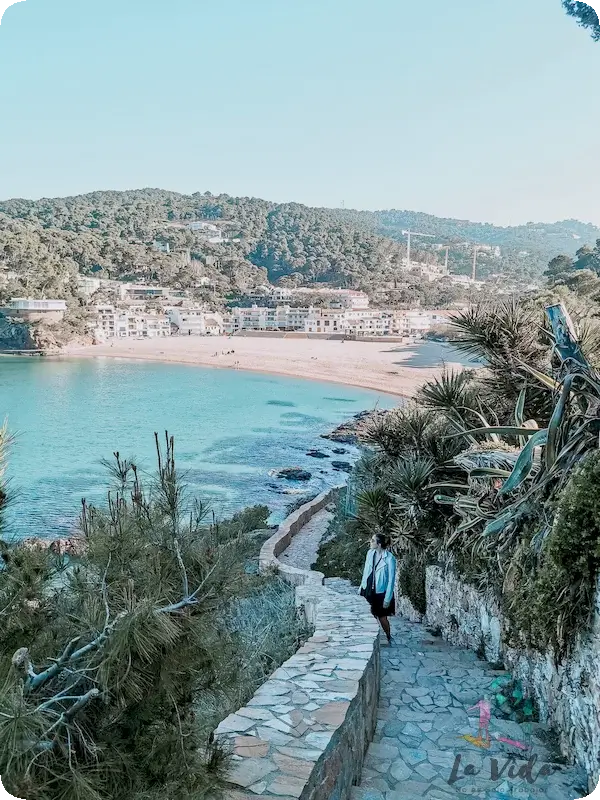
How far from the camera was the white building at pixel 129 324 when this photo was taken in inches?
2889

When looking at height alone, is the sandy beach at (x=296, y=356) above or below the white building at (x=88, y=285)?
below

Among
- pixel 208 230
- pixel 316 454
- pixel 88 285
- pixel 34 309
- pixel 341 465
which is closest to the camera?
pixel 341 465

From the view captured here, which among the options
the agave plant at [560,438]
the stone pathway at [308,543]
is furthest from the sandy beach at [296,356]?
the agave plant at [560,438]

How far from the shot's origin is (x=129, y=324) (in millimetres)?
75062

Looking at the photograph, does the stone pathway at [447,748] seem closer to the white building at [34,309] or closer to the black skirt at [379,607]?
the black skirt at [379,607]

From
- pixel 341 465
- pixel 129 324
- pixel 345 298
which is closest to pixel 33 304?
pixel 129 324

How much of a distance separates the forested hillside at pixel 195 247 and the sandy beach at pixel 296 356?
1233 centimetres

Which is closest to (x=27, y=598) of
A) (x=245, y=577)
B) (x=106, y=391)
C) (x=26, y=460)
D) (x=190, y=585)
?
(x=190, y=585)

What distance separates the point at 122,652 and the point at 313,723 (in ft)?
6.31

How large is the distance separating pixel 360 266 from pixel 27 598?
118944 millimetres

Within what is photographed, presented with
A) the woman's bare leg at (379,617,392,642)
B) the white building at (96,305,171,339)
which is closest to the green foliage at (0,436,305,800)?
the woman's bare leg at (379,617,392,642)

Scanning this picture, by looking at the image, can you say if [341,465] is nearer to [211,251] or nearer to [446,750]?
[446,750]

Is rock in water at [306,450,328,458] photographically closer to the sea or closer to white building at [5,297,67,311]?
the sea

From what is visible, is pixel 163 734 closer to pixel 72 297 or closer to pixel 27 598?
pixel 27 598
